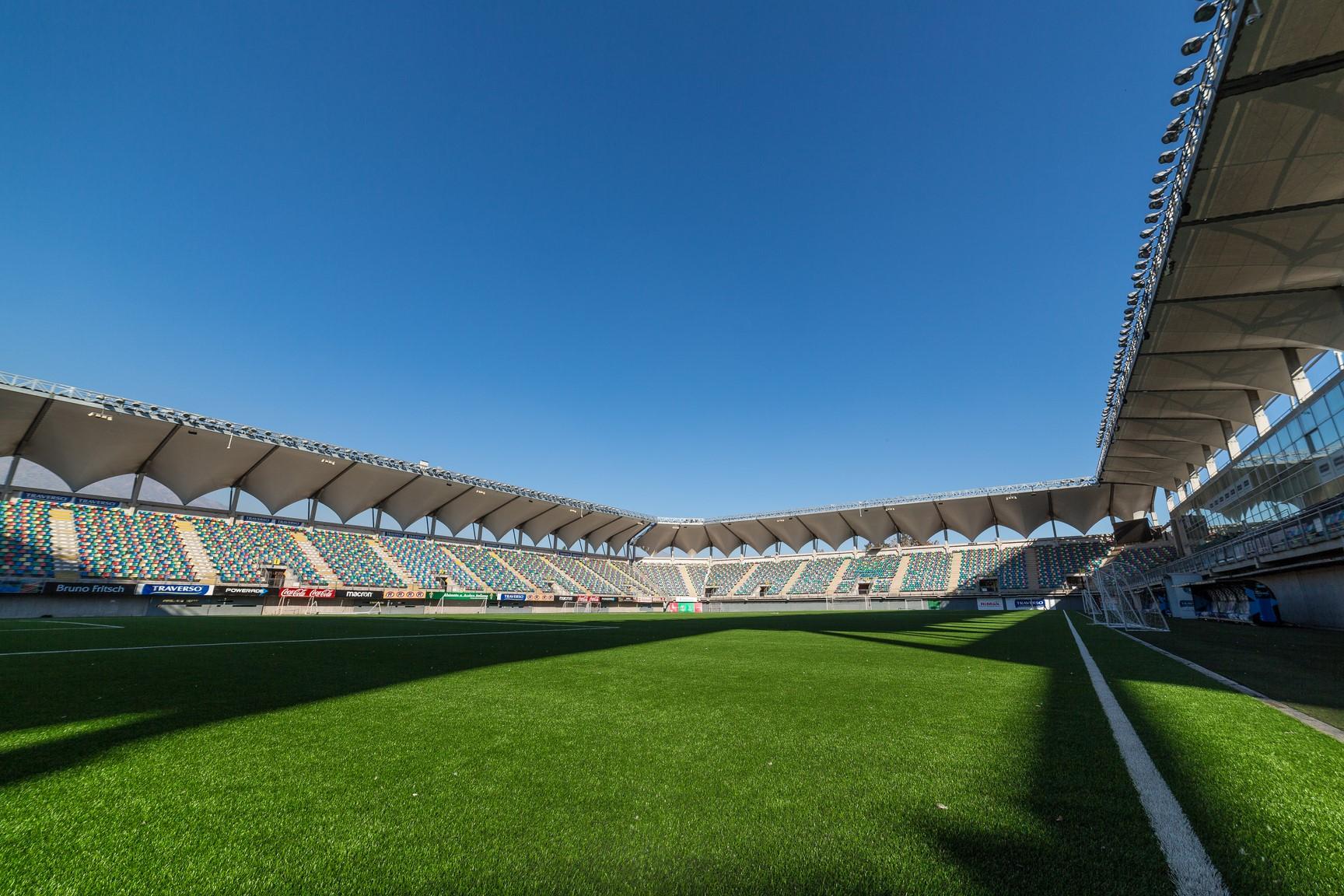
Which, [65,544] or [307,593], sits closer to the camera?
[65,544]

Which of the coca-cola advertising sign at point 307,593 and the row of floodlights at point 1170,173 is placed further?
the coca-cola advertising sign at point 307,593

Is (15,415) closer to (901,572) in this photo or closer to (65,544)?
(65,544)

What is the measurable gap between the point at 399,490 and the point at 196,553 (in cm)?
1331

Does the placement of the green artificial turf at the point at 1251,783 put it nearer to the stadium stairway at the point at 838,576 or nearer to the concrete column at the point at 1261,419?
the concrete column at the point at 1261,419

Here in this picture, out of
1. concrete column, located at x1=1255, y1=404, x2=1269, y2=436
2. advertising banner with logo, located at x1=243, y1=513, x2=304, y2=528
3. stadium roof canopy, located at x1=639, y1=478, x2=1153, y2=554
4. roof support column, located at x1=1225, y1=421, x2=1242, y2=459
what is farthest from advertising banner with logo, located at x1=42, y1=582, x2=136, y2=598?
roof support column, located at x1=1225, y1=421, x2=1242, y2=459

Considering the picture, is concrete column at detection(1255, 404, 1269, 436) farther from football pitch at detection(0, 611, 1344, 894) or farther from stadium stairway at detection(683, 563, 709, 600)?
stadium stairway at detection(683, 563, 709, 600)

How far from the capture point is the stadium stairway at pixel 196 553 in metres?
29.8

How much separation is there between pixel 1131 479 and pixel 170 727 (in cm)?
5214

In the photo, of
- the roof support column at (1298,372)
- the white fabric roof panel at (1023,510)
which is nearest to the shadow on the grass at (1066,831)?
the roof support column at (1298,372)

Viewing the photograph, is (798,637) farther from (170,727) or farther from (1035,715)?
(170,727)

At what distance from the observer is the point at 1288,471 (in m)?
19.5

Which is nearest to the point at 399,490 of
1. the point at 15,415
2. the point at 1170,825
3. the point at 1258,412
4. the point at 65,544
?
the point at 65,544

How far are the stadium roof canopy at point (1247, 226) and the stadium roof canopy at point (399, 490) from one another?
1214 inches

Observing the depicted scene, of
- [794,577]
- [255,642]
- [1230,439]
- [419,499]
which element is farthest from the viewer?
[794,577]
